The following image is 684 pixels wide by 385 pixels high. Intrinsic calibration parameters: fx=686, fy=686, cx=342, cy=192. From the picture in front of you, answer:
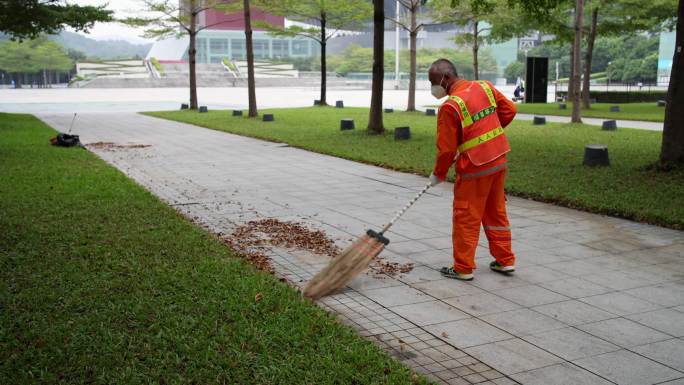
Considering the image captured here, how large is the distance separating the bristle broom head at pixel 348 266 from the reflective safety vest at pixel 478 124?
3.22 feet

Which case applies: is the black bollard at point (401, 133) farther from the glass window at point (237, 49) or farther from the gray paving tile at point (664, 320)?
the glass window at point (237, 49)

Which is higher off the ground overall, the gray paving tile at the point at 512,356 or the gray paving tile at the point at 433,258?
the gray paving tile at the point at 433,258

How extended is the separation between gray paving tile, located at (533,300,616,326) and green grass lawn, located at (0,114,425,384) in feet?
4.52

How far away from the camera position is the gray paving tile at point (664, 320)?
4258 mm

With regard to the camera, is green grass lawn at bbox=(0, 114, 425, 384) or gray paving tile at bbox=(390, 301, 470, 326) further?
gray paving tile at bbox=(390, 301, 470, 326)

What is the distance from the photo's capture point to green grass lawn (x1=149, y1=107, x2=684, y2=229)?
8234 millimetres

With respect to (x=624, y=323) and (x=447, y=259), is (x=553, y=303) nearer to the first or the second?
(x=624, y=323)

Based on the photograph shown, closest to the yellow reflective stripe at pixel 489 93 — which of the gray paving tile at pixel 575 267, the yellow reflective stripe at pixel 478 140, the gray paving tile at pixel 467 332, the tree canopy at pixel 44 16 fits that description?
the yellow reflective stripe at pixel 478 140

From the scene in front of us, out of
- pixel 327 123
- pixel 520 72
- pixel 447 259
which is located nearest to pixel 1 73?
pixel 520 72

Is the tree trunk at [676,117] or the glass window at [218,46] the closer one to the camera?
the tree trunk at [676,117]

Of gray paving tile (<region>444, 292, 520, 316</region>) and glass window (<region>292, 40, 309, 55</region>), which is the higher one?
glass window (<region>292, 40, 309, 55</region>)

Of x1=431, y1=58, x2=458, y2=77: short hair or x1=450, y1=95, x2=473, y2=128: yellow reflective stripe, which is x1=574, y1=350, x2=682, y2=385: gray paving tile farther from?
x1=431, y1=58, x2=458, y2=77: short hair

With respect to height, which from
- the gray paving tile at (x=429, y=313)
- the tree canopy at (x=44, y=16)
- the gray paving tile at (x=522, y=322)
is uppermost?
the tree canopy at (x=44, y=16)

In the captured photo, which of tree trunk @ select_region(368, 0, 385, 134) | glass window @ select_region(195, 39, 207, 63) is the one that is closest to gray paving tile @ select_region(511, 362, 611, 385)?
tree trunk @ select_region(368, 0, 385, 134)
